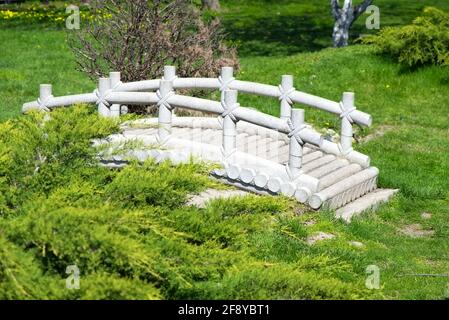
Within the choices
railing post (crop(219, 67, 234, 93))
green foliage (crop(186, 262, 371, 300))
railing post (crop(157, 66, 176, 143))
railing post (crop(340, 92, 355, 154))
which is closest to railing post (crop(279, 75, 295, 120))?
railing post (crop(219, 67, 234, 93))

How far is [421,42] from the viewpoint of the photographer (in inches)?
809

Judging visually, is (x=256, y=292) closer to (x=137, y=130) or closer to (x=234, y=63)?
(x=137, y=130)

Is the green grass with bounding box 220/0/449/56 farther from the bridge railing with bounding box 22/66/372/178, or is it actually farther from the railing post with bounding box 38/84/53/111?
the railing post with bounding box 38/84/53/111

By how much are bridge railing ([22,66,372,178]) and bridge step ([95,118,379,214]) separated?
19cm

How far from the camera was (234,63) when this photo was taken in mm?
19406

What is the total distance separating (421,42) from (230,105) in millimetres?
8511

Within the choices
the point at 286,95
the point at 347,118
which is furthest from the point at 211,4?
the point at 347,118

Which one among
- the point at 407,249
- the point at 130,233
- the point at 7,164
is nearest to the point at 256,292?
the point at 130,233

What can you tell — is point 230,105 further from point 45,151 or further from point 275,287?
point 275,287

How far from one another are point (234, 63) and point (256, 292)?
40.5 feet

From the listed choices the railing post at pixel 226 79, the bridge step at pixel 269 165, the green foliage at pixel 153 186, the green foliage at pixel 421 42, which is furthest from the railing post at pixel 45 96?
the green foliage at pixel 421 42

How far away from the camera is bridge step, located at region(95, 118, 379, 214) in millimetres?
13047

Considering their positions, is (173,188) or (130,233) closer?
(130,233)

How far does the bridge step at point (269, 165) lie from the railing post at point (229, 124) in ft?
0.39
